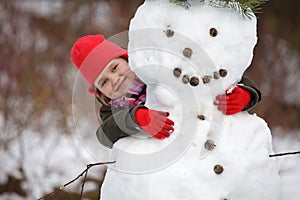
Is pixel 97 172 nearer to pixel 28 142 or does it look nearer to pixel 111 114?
pixel 28 142

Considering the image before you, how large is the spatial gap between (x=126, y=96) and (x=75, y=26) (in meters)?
3.09

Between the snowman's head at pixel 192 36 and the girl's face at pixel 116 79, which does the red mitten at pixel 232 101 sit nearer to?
the snowman's head at pixel 192 36

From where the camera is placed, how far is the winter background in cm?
321

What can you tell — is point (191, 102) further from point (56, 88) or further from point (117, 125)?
point (56, 88)

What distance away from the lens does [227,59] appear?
1213 millimetres

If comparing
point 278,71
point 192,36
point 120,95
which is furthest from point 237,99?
point 278,71

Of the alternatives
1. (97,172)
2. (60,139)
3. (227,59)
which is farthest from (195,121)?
(60,139)

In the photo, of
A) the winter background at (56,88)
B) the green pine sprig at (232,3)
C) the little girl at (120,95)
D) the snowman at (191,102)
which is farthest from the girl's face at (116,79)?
the winter background at (56,88)

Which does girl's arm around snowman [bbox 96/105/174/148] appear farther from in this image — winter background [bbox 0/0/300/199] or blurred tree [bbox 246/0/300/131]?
blurred tree [bbox 246/0/300/131]

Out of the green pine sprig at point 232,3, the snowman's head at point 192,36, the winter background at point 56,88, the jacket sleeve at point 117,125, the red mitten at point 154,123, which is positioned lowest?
the winter background at point 56,88

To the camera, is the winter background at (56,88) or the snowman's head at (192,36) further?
the winter background at (56,88)

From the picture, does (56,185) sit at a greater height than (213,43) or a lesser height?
lesser

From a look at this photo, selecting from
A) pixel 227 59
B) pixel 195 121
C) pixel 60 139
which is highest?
pixel 227 59

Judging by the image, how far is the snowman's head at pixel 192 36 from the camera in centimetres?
119
